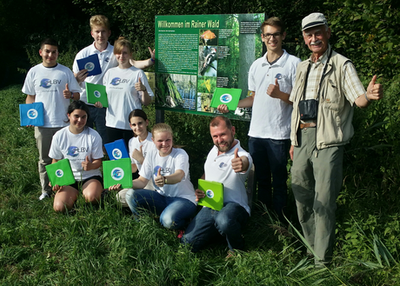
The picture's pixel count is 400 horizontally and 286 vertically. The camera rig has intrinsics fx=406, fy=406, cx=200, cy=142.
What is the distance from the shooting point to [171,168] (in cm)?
455

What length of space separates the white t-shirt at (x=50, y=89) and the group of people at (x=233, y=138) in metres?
0.01

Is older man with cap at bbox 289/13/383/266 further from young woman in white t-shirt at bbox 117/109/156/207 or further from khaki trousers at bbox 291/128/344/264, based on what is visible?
young woman in white t-shirt at bbox 117/109/156/207

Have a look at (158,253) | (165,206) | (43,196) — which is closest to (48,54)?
(43,196)

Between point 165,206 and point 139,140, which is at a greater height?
point 139,140

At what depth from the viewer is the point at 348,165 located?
4645 mm

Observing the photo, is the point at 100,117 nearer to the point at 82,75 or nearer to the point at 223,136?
the point at 82,75

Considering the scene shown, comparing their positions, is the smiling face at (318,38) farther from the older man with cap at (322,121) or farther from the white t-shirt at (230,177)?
the white t-shirt at (230,177)

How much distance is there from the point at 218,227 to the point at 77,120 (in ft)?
7.57

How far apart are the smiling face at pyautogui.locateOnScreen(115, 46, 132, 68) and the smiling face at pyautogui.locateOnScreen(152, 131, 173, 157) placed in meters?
1.35

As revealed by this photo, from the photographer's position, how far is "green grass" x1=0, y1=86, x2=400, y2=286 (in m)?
3.46

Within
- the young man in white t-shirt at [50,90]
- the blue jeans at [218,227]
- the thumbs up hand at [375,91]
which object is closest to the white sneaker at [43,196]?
the young man in white t-shirt at [50,90]

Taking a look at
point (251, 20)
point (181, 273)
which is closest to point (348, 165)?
point (251, 20)

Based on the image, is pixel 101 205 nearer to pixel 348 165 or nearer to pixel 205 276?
pixel 205 276

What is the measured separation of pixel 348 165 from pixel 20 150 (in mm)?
5858
